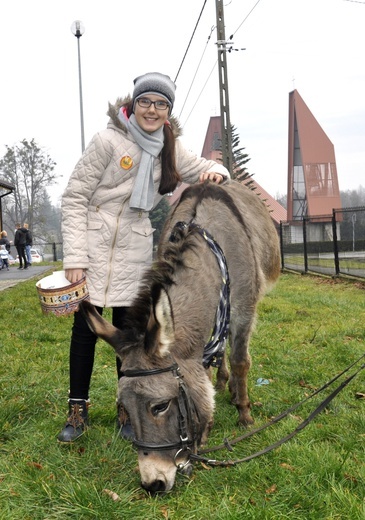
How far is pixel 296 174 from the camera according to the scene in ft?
145

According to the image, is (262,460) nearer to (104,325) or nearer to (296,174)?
(104,325)

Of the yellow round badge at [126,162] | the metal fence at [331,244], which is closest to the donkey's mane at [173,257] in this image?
the yellow round badge at [126,162]

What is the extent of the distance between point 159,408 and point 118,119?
1.98 m

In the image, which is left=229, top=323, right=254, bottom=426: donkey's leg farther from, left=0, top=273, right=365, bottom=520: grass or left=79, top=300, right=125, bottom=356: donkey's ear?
left=79, top=300, right=125, bottom=356: donkey's ear

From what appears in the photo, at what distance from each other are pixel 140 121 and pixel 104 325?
1.49 meters

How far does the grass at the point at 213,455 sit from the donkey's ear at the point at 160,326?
84 cm

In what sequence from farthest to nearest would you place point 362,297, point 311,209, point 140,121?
1. point 311,209
2. point 362,297
3. point 140,121

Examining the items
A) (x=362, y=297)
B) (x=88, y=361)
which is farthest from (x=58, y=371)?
(x=362, y=297)

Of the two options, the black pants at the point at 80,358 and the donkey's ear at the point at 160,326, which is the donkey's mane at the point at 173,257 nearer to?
the donkey's ear at the point at 160,326

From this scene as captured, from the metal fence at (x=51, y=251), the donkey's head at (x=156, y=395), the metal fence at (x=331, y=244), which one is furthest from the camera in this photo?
the metal fence at (x=51, y=251)

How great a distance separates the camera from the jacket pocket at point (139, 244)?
11.7ft

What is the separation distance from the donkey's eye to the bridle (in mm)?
73

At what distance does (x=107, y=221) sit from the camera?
348cm

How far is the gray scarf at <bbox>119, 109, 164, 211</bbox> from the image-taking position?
3.41 meters
